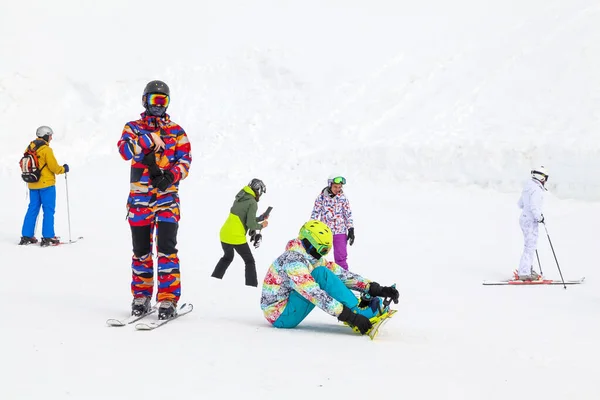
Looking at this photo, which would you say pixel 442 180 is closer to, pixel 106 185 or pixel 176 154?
pixel 106 185

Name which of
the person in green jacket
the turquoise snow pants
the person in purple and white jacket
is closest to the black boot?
the person in green jacket

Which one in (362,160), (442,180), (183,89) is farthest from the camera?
(183,89)

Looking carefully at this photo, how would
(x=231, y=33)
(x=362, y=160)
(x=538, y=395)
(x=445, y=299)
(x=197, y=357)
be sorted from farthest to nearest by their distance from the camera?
(x=231, y=33)
(x=362, y=160)
(x=445, y=299)
(x=197, y=357)
(x=538, y=395)

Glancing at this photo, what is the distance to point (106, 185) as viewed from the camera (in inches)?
810

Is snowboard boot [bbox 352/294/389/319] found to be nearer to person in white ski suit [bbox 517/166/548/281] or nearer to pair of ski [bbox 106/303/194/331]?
pair of ski [bbox 106/303/194/331]

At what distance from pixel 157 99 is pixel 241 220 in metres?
4.19

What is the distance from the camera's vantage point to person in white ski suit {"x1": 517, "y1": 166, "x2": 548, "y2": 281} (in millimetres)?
11711

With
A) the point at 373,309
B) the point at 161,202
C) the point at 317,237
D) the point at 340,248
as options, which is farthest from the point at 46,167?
the point at 373,309

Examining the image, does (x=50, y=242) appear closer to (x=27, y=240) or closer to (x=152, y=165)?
(x=27, y=240)

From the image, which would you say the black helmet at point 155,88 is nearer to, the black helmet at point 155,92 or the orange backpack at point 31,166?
the black helmet at point 155,92

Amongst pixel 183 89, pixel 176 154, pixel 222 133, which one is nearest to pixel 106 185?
pixel 222 133

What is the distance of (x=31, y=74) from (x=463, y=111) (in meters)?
16.6

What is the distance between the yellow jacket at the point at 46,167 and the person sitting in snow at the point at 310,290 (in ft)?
23.7

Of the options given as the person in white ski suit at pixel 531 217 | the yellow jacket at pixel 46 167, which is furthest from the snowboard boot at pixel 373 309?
the yellow jacket at pixel 46 167
